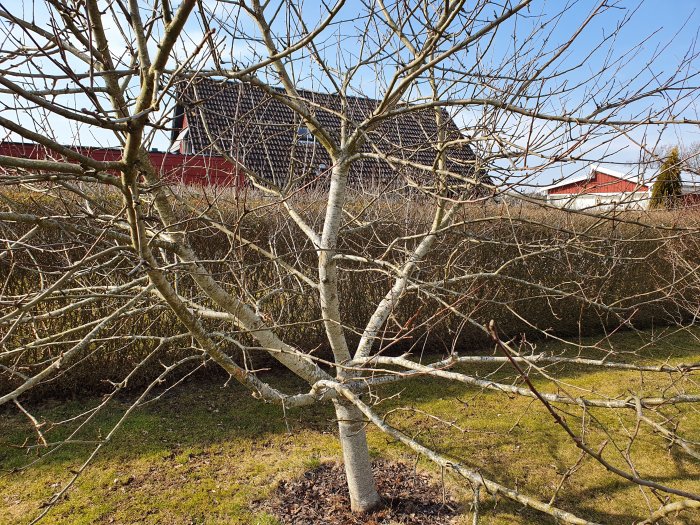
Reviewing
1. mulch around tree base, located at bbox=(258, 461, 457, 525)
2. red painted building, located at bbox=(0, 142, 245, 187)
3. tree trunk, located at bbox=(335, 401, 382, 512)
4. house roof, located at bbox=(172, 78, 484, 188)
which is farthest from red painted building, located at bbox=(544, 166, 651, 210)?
mulch around tree base, located at bbox=(258, 461, 457, 525)

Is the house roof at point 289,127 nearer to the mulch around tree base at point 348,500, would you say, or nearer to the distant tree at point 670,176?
the distant tree at point 670,176

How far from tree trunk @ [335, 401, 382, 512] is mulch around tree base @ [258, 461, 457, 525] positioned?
83 mm

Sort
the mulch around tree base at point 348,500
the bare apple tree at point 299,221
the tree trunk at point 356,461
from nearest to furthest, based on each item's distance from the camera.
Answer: the bare apple tree at point 299,221 → the tree trunk at point 356,461 → the mulch around tree base at point 348,500

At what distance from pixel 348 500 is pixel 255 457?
103 cm

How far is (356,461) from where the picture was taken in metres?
3.29

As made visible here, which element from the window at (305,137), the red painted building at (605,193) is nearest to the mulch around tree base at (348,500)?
the red painted building at (605,193)

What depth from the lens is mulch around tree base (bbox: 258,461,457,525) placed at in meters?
3.39

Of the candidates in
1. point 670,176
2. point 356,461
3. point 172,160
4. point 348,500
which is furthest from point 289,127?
point 172,160

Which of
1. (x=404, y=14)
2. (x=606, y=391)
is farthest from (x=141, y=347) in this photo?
(x=606, y=391)

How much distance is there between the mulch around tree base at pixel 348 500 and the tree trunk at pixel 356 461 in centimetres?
8

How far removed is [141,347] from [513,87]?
4671 mm

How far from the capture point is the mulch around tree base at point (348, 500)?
339 cm

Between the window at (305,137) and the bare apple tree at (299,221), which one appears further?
the window at (305,137)

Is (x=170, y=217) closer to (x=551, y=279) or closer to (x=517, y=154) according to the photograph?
(x=517, y=154)
